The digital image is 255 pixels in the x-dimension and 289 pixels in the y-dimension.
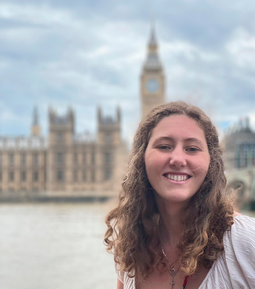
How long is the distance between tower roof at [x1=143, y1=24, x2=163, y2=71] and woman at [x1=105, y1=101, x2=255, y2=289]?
53233 millimetres

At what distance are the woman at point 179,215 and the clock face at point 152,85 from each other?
2036 inches

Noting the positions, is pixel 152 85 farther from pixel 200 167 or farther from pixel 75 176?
pixel 200 167

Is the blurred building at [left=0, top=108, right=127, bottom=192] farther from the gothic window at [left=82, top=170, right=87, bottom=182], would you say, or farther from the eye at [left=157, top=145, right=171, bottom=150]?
the eye at [left=157, top=145, right=171, bottom=150]

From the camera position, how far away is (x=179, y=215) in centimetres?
130

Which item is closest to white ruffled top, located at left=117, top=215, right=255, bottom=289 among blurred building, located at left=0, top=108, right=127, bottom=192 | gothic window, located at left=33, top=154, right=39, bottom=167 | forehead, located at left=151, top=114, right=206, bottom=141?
forehead, located at left=151, top=114, right=206, bottom=141

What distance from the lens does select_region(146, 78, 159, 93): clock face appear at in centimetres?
5275

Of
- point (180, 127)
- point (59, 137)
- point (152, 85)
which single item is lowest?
point (59, 137)

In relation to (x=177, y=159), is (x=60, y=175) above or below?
below

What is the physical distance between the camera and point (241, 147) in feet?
148

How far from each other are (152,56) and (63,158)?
17695 mm

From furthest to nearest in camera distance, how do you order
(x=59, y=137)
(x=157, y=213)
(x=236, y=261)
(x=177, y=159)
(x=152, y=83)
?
(x=152, y=83), (x=59, y=137), (x=157, y=213), (x=177, y=159), (x=236, y=261)

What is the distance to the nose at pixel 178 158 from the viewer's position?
123cm

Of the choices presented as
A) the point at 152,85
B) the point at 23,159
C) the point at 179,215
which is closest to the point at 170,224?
the point at 179,215

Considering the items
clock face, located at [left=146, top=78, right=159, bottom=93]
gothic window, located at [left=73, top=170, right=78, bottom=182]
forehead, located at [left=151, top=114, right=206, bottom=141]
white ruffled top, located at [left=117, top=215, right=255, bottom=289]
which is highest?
clock face, located at [left=146, top=78, right=159, bottom=93]
